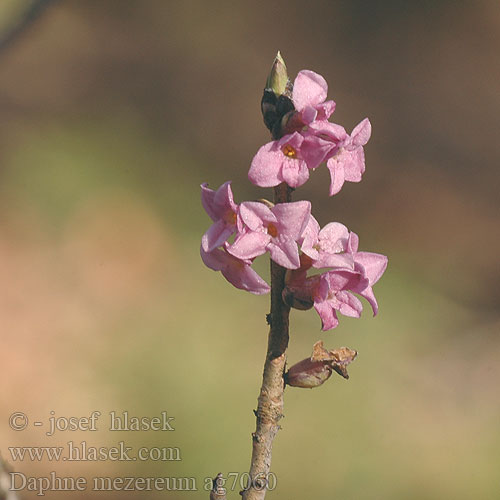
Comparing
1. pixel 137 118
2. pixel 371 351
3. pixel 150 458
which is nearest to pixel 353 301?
pixel 150 458

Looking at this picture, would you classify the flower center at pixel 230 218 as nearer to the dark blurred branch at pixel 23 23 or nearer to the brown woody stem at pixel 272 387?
the brown woody stem at pixel 272 387

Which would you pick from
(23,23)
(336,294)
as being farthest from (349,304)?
(23,23)

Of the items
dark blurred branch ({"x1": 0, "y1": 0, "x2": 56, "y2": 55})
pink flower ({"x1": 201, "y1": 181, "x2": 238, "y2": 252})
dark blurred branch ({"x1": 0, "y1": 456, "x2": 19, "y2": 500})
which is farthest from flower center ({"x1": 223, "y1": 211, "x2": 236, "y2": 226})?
dark blurred branch ({"x1": 0, "y1": 0, "x2": 56, "y2": 55})

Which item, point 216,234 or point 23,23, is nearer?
point 216,234

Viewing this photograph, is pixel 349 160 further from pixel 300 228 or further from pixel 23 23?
pixel 23 23

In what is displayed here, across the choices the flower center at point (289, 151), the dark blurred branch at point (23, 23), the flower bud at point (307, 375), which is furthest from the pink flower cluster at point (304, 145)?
the dark blurred branch at point (23, 23)

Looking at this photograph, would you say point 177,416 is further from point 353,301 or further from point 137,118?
point 353,301
